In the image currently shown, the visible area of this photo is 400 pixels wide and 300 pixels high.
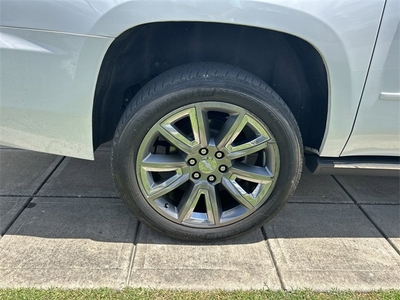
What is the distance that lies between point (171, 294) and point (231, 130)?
99cm

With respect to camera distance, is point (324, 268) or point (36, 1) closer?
point (36, 1)

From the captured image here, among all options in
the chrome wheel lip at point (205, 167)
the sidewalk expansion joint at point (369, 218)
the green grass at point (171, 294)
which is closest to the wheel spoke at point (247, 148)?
the chrome wheel lip at point (205, 167)

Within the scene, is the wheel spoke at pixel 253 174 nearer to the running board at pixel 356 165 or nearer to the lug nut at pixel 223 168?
the lug nut at pixel 223 168

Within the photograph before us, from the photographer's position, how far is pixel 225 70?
2.04 m

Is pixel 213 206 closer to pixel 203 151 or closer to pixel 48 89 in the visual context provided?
pixel 203 151

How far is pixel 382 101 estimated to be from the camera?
79.2 inches

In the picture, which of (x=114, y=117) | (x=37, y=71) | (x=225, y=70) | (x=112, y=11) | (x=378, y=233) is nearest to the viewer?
(x=112, y=11)

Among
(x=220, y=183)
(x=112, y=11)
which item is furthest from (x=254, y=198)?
(x=112, y=11)

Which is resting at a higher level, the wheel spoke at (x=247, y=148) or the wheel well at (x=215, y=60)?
the wheel well at (x=215, y=60)

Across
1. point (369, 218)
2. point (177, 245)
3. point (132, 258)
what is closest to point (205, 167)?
point (177, 245)

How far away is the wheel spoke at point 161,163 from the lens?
2164 mm

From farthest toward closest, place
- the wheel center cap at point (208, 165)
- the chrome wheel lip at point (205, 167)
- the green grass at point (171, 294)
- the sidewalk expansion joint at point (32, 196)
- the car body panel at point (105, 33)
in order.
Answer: the sidewalk expansion joint at point (32, 196)
the wheel center cap at point (208, 165)
the chrome wheel lip at point (205, 167)
the green grass at point (171, 294)
the car body panel at point (105, 33)

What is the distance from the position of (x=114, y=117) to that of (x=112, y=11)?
79 centimetres

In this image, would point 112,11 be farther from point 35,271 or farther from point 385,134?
point 385,134
